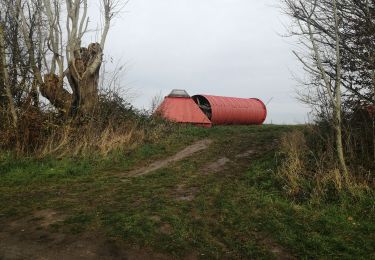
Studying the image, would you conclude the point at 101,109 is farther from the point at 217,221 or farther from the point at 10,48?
the point at 217,221

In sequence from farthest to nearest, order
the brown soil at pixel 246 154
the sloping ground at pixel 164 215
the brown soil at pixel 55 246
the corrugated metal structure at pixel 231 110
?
the corrugated metal structure at pixel 231 110
the brown soil at pixel 246 154
the sloping ground at pixel 164 215
the brown soil at pixel 55 246

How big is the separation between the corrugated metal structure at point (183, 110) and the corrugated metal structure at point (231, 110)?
2.98ft

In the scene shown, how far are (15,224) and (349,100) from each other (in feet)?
24.2

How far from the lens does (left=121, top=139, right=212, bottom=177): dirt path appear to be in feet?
31.6

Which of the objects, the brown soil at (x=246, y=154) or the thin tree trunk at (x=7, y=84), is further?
the thin tree trunk at (x=7, y=84)

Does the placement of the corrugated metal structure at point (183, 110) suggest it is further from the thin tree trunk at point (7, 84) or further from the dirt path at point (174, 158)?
the thin tree trunk at point (7, 84)

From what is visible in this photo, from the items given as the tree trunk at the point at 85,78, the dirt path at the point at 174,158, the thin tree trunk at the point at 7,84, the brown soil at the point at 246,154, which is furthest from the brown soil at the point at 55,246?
→ the tree trunk at the point at 85,78

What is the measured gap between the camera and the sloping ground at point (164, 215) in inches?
199

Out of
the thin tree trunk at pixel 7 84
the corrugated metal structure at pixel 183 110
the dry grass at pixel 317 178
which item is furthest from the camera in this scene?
the corrugated metal structure at pixel 183 110

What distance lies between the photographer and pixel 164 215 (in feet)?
20.1

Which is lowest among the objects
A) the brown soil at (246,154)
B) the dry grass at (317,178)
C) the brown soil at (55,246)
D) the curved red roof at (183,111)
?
the brown soil at (55,246)

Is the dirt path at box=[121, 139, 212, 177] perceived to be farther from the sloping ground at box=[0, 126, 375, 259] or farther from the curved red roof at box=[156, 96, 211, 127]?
the curved red roof at box=[156, 96, 211, 127]

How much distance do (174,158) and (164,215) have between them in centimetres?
495

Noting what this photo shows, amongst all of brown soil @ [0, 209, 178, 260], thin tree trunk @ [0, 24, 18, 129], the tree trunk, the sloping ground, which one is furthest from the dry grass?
thin tree trunk @ [0, 24, 18, 129]
